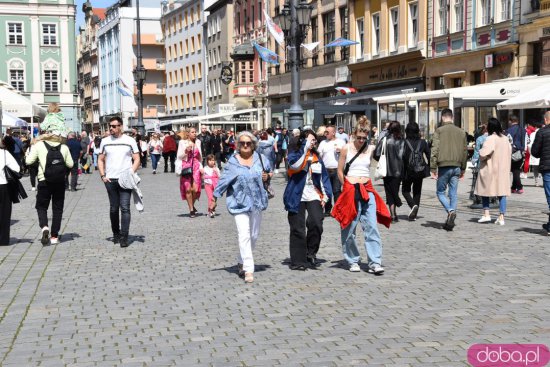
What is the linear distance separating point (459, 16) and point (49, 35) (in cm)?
5330

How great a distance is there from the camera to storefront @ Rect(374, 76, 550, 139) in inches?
979

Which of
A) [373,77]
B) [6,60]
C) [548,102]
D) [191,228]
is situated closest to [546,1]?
[548,102]

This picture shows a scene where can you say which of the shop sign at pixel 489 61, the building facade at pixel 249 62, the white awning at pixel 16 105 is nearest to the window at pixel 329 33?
the building facade at pixel 249 62

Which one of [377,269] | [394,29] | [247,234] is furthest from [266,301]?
[394,29]

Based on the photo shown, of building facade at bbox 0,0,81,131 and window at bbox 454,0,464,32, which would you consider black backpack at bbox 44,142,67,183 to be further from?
building facade at bbox 0,0,81,131

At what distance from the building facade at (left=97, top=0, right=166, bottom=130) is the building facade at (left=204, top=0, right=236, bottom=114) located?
1643cm

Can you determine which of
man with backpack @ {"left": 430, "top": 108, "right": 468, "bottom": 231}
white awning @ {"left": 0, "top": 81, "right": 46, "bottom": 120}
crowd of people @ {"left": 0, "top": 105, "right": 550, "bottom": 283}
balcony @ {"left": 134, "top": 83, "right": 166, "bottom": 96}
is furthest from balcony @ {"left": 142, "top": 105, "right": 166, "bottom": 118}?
man with backpack @ {"left": 430, "top": 108, "right": 468, "bottom": 231}

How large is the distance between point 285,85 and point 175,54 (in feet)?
119

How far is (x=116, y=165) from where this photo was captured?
39.8 feet

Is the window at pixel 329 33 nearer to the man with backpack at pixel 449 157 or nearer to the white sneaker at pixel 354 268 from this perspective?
the man with backpack at pixel 449 157

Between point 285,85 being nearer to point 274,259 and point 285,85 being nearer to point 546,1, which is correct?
point 546,1

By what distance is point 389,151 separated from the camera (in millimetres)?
14703

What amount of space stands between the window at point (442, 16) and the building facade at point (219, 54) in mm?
28069

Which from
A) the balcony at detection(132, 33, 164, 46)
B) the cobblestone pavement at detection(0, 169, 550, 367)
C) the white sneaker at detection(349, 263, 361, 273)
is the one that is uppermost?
the balcony at detection(132, 33, 164, 46)
